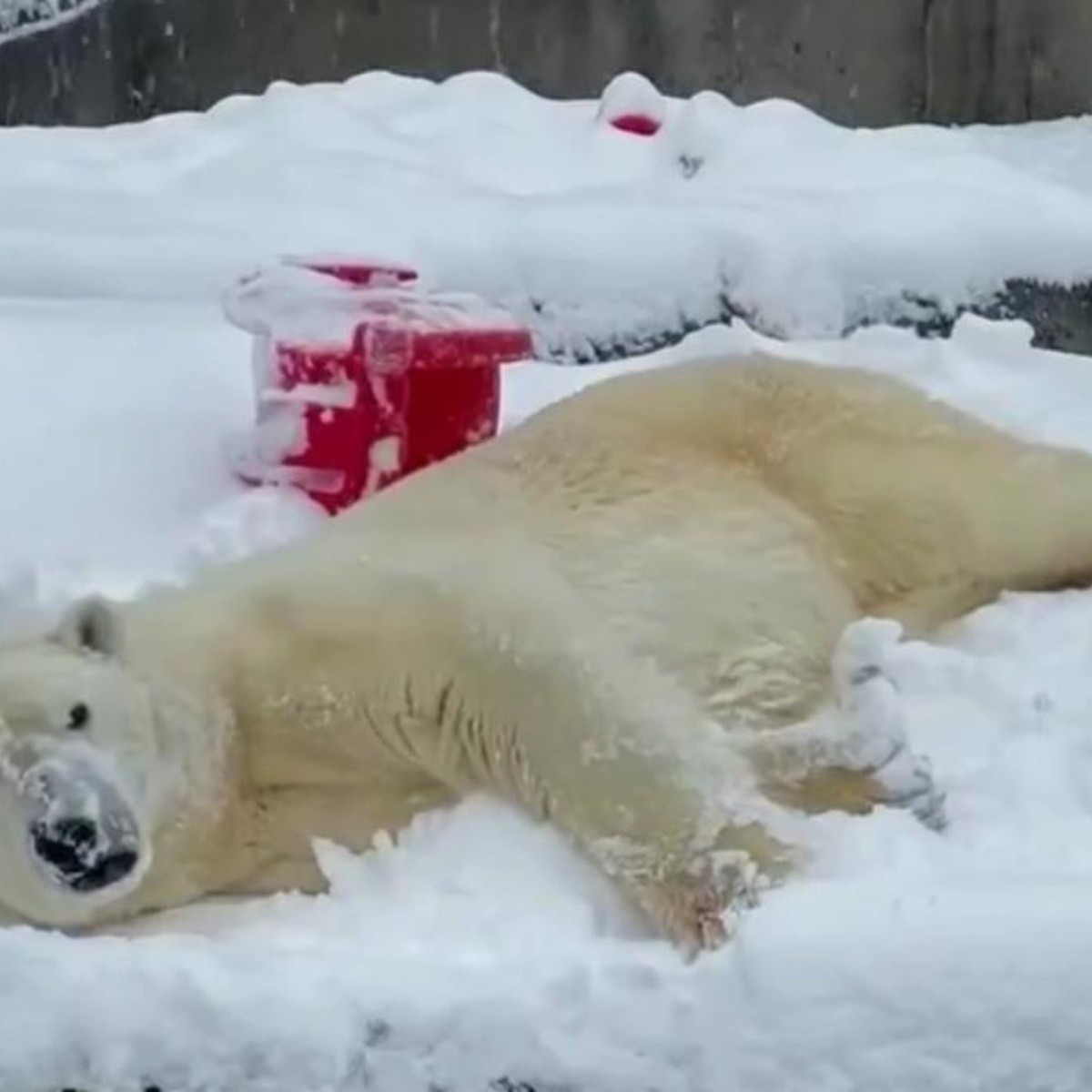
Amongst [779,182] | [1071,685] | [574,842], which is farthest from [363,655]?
[779,182]

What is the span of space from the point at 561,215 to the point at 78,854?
7.83 feet

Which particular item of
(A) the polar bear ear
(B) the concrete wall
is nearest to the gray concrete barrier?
(B) the concrete wall

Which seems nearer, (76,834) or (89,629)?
(76,834)

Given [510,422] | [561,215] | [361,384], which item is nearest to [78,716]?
[361,384]

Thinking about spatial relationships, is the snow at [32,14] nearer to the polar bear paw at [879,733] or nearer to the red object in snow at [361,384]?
the red object in snow at [361,384]

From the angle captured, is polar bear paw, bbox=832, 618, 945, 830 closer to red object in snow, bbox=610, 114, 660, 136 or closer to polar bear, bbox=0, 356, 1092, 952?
polar bear, bbox=0, 356, 1092, 952

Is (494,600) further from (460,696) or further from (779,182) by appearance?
(779,182)

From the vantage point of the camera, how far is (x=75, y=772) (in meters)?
2.61

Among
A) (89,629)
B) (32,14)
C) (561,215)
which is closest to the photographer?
(89,629)

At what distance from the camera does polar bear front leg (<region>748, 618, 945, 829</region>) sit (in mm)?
2641

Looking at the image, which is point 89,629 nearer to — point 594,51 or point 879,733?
point 879,733

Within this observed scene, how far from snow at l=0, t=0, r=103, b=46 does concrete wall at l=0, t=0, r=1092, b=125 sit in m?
0.64

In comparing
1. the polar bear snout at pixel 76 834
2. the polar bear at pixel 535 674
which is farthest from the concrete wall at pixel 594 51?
the polar bear snout at pixel 76 834

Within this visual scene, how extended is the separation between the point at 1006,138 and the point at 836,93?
0.73 meters
